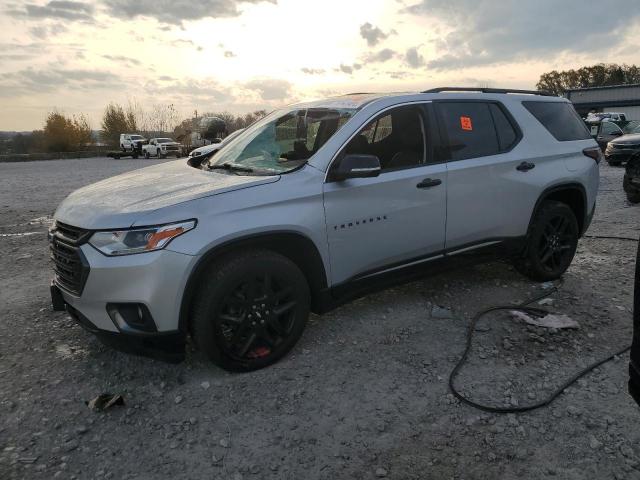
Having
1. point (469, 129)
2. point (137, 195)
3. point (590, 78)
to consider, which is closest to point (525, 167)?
point (469, 129)

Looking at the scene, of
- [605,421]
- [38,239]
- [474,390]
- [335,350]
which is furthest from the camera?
[38,239]

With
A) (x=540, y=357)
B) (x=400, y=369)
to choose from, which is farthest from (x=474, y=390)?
(x=540, y=357)

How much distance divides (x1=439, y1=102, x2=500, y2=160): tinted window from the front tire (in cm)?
176

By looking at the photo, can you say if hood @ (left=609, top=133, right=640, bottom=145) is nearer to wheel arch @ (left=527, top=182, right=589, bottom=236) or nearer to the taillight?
the taillight

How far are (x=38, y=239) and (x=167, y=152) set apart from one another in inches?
1290

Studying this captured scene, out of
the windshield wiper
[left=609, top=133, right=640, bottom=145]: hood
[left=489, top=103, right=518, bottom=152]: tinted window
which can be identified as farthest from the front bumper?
[left=609, top=133, right=640, bottom=145]: hood

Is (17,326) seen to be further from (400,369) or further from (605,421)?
(605,421)

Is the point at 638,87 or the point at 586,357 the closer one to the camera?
the point at 586,357

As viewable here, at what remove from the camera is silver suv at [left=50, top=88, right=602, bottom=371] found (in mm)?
2775

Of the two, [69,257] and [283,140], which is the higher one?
[283,140]

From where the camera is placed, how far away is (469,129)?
13.1 ft

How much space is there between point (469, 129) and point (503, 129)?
0.43 meters

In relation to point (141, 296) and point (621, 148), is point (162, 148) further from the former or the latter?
point (141, 296)

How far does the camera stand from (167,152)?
37.9m
